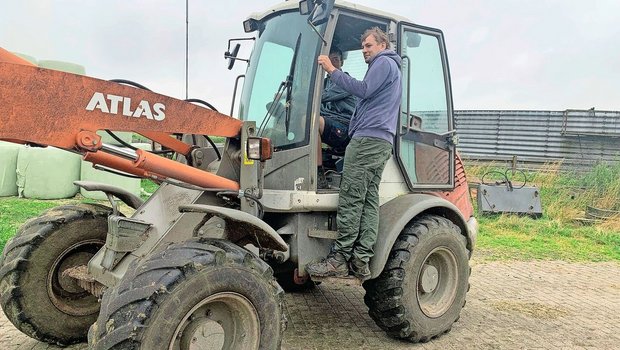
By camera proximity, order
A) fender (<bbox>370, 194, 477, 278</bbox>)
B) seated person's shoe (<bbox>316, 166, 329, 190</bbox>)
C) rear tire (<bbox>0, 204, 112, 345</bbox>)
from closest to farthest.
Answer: rear tire (<bbox>0, 204, 112, 345</bbox>) → fender (<bbox>370, 194, 477, 278</bbox>) → seated person's shoe (<bbox>316, 166, 329, 190</bbox>)

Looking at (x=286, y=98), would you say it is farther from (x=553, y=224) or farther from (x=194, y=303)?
(x=553, y=224)

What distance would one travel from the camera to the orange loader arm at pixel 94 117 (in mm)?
2672

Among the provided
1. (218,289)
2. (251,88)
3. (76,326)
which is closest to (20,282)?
(76,326)

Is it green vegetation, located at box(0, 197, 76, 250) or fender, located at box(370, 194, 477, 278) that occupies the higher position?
fender, located at box(370, 194, 477, 278)

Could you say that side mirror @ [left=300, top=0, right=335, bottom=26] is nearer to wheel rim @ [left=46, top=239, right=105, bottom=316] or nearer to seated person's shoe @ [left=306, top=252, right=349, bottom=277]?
seated person's shoe @ [left=306, top=252, right=349, bottom=277]

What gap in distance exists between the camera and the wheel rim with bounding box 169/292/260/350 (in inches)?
115

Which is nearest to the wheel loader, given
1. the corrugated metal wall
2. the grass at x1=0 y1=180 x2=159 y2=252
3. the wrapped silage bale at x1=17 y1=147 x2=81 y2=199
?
the grass at x1=0 y1=180 x2=159 y2=252

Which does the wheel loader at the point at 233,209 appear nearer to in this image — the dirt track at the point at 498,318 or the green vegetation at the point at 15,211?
the dirt track at the point at 498,318

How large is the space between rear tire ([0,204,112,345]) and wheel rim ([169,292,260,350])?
4.64 ft

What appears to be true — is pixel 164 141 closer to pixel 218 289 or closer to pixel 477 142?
pixel 218 289

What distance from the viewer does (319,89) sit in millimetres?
3955

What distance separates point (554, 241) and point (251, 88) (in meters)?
6.83

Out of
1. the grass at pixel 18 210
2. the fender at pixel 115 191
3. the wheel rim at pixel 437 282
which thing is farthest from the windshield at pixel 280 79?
the grass at pixel 18 210

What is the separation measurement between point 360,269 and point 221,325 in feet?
3.95
